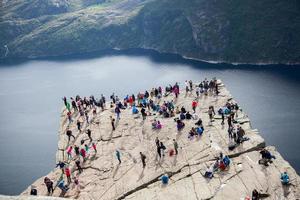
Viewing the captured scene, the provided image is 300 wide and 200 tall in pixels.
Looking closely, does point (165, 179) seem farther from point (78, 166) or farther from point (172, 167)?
point (78, 166)

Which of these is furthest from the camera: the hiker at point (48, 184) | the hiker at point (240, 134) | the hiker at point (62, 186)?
the hiker at point (240, 134)

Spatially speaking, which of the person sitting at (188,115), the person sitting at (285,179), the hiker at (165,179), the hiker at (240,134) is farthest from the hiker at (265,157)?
the person sitting at (188,115)

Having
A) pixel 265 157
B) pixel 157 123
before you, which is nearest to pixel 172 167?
pixel 265 157

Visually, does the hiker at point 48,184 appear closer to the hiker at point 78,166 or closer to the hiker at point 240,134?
the hiker at point 78,166

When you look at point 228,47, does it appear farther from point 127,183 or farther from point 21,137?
point 127,183

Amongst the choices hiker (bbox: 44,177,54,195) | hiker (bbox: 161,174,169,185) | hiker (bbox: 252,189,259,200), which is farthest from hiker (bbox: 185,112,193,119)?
hiker (bbox: 44,177,54,195)
